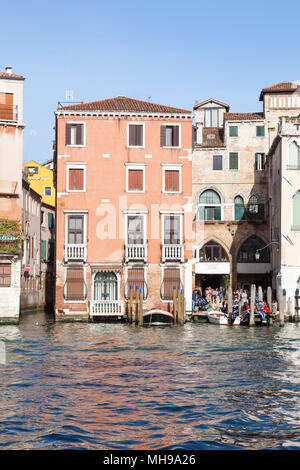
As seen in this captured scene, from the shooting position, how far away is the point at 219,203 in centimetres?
4772

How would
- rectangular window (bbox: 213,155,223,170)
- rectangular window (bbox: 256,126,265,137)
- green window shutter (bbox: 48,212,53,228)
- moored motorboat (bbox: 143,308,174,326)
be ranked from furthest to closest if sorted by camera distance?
green window shutter (bbox: 48,212,53,228) → rectangular window (bbox: 213,155,223,170) → rectangular window (bbox: 256,126,265,137) → moored motorboat (bbox: 143,308,174,326)

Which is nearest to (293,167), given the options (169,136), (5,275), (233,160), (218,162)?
(169,136)

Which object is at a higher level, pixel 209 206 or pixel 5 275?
pixel 209 206

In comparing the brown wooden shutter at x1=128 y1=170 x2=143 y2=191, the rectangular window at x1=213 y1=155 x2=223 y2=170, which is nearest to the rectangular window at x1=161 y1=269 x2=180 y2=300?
the brown wooden shutter at x1=128 y1=170 x2=143 y2=191

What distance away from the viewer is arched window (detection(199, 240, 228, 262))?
155 ft

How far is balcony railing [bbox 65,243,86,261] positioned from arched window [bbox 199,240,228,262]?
13.4 metres

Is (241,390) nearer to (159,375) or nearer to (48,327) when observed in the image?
(159,375)

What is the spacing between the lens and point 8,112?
36.1m

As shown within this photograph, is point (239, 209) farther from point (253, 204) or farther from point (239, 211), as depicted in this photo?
point (253, 204)

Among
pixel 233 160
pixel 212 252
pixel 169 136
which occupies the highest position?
pixel 233 160

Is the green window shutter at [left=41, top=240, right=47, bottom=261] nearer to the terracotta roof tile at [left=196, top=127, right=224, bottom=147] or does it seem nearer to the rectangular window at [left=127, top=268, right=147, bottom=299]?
the terracotta roof tile at [left=196, top=127, right=224, bottom=147]

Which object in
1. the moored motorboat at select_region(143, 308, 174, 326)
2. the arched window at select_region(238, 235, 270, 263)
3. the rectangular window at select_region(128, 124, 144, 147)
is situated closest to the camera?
the moored motorboat at select_region(143, 308, 174, 326)

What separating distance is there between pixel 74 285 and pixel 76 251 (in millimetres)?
1805

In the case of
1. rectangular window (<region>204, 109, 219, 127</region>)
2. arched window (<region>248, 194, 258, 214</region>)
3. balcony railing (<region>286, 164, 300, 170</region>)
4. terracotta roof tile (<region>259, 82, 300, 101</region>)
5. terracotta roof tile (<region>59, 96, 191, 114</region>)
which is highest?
terracotta roof tile (<region>259, 82, 300, 101</region>)
